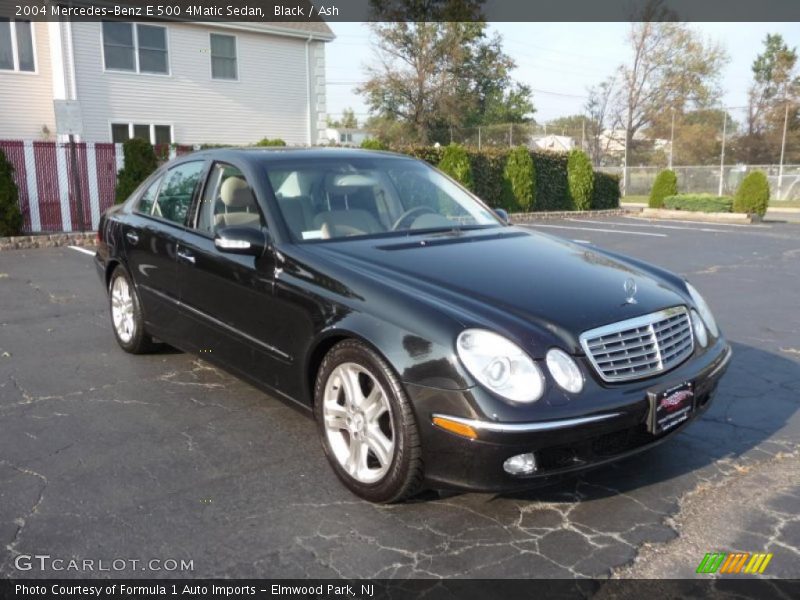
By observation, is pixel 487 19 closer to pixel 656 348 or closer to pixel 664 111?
pixel 664 111

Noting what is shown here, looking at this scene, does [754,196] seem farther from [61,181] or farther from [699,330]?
[699,330]

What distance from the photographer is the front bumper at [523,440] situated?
8.90 feet

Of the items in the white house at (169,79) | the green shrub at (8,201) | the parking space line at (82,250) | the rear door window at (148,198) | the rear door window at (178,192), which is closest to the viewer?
the rear door window at (178,192)

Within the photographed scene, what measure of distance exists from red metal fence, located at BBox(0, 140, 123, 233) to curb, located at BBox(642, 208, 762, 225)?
52.2 ft

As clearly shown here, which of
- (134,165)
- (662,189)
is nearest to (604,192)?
(662,189)

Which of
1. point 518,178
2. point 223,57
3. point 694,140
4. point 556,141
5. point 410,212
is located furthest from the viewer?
point 556,141

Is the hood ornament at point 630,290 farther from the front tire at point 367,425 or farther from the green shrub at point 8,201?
the green shrub at point 8,201

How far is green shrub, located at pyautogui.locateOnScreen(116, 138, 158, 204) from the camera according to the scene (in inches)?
555

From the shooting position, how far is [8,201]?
493 inches

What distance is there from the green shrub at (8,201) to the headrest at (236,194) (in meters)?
10.2

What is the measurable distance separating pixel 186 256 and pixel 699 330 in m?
3.04

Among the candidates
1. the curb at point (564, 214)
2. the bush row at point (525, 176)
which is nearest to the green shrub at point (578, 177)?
the bush row at point (525, 176)

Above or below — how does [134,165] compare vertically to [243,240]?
above

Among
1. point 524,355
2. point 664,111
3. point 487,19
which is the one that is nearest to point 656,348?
point 524,355
